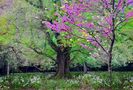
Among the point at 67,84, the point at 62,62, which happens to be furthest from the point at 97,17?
the point at 62,62

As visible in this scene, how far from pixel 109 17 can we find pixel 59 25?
1786 millimetres

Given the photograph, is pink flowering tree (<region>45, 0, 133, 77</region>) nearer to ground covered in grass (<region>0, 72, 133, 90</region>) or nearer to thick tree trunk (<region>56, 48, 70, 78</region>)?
ground covered in grass (<region>0, 72, 133, 90</region>)

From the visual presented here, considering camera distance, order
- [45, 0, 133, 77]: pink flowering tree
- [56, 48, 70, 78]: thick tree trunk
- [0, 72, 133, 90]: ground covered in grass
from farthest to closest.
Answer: [56, 48, 70, 78]: thick tree trunk
[0, 72, 133, 90]: ground covered in grass
[45, 0, 133, 77]: pink flowering tree

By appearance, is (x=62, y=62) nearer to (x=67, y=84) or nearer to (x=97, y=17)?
(x=67, y=84)

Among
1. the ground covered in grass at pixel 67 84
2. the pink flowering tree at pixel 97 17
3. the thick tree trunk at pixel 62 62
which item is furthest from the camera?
the thick tree trunk at pixel 62 62

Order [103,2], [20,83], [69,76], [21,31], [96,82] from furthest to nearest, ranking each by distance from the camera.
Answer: [69,76], [21,31], [20,83], [96,82], [103,2]

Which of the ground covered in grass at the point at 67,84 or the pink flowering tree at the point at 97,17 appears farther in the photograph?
the ground covered in grass at the point at 67,84

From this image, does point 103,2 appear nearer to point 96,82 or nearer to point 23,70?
point 96,82

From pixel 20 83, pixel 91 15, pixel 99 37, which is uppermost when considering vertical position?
pixel 91 15

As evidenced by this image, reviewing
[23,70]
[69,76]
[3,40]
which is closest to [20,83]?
[3,40]

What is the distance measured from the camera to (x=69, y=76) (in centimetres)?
2208

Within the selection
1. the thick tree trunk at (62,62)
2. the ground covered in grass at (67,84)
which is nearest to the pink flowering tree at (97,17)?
the ground covered in grass at (67,84)

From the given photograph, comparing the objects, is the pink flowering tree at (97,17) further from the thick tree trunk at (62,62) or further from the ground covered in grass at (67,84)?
the thick tree trunk at (62,62)

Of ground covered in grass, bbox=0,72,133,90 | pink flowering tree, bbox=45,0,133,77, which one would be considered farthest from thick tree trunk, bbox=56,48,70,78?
pink flowering tree, bbox=45,0,133,77
